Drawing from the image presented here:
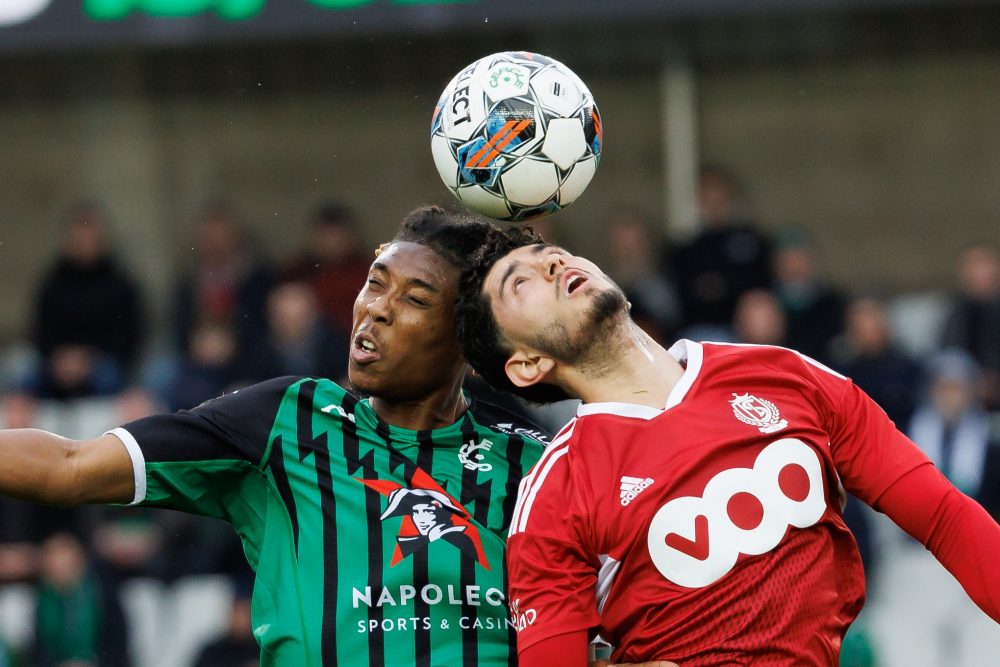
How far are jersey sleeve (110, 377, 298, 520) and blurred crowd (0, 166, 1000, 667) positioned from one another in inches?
175

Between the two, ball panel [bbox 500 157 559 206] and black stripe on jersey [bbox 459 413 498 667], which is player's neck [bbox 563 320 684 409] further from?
ball panel [bbox 500 157 559 206]

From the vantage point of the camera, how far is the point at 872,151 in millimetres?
11359

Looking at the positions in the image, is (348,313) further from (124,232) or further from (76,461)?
(76,461)

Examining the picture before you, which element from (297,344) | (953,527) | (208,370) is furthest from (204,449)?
(208,370)

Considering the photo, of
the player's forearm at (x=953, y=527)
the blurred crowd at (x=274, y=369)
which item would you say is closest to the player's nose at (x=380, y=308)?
the player's forearm at (x=953, y=527)

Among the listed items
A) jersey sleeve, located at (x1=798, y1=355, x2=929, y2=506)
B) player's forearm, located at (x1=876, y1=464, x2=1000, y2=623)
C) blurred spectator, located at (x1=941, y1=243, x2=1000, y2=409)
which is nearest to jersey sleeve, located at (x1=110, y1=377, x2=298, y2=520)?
jersey sleeve, located at (x1=798, y1=355, x2=929, y2=506)

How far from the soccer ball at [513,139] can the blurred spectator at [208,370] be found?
17.5 feet

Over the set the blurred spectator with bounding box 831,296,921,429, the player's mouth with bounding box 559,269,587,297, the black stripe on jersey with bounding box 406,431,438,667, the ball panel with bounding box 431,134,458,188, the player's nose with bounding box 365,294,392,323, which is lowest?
the blurred spectator with bounding box 831,296,921,429

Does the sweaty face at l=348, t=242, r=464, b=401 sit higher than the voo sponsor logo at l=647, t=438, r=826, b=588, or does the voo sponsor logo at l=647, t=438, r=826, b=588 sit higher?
the sweaty face at l=348, t=242, r=464, b=401

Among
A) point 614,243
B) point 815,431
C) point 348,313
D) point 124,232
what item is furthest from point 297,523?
point 124,232

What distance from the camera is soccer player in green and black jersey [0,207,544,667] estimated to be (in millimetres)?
3840

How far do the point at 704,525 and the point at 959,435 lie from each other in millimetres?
5794

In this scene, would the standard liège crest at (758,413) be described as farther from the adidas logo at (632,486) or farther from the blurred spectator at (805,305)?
the blurred spectator at (805,305)

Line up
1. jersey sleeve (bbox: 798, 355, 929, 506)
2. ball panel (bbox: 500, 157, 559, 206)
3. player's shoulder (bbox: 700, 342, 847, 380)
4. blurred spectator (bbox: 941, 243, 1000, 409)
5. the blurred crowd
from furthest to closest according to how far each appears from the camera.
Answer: blurred spectator (bbox: 941, 243, 1000, 409), the blurred crowd, ball panel (bbox: 500, 157, 559, 206), player's shoulder (bbox: 700, 342, 847, 380), jersey sleeve (bbox: 798, 355, 929, 506)
